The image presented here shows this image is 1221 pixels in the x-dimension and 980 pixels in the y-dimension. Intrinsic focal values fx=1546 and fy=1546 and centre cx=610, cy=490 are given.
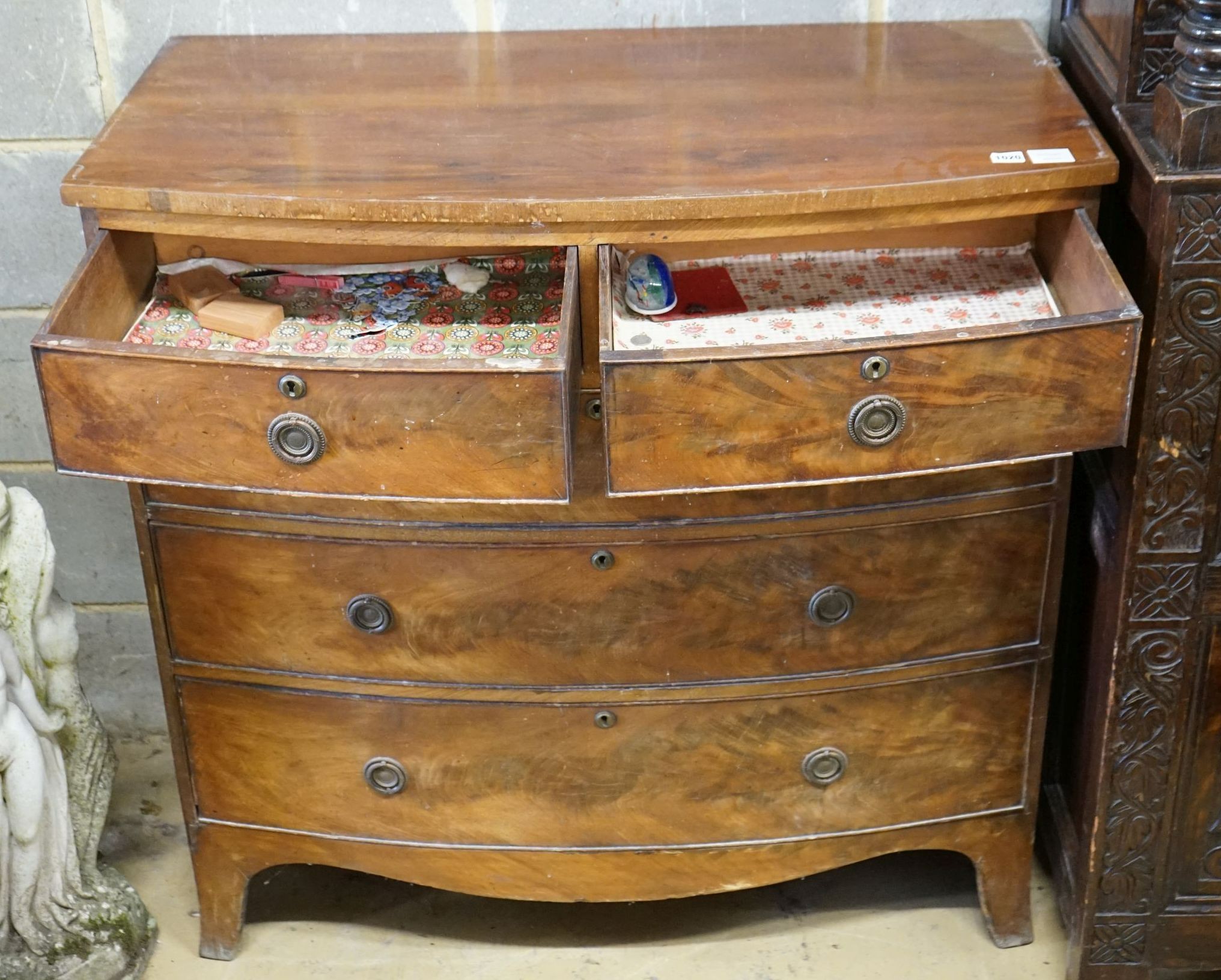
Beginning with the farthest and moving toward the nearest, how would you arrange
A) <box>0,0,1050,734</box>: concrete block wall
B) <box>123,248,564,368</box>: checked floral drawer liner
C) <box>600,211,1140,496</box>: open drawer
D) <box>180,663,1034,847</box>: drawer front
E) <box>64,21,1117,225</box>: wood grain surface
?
<box>0,0,1050,734</box>: concrete block wall
<box>180,663,1034,847</box>: drawer front
<box>123,248,564,368</box>: checked floral drawer liner
<box>64,21,1117,225</box>: wood grain surface
<box>600,211,1140,496</box>: open drawer

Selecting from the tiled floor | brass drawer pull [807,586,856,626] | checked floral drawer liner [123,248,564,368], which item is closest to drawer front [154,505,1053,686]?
brass drawer pull [807,586,856,626]

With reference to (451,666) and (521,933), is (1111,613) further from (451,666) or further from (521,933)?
(521,933)

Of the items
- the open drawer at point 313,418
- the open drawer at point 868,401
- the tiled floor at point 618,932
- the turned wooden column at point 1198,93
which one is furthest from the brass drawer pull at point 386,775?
the turned wooden column at point 1198,93

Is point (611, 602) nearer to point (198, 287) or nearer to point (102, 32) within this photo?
point (198, 287)

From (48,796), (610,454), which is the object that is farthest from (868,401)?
(48,796)

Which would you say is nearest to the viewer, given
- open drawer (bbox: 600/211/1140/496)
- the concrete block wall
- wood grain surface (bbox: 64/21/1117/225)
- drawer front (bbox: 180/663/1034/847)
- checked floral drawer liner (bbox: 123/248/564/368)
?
open drawer (bbox: 600/211/1140/496)

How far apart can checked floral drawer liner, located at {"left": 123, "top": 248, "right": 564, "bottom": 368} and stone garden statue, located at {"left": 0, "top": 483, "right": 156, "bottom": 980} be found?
1.26 ft

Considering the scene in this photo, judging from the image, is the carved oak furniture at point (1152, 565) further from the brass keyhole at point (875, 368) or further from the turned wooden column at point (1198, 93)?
the brass keyhole at point (875, 368)

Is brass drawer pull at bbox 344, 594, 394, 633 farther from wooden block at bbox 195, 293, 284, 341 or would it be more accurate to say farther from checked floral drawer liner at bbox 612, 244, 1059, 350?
checked floral drawer liner at bbox 612, 244, 1059, 350

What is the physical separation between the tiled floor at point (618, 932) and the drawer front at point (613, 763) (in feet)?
0.80

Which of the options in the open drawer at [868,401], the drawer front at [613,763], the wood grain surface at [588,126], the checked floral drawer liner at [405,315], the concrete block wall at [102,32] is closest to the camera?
the open drawer at [868,401]

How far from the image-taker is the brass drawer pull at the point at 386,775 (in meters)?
1.89

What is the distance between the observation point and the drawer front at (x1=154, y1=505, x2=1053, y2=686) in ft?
5.72

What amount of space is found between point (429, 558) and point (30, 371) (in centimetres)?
85
